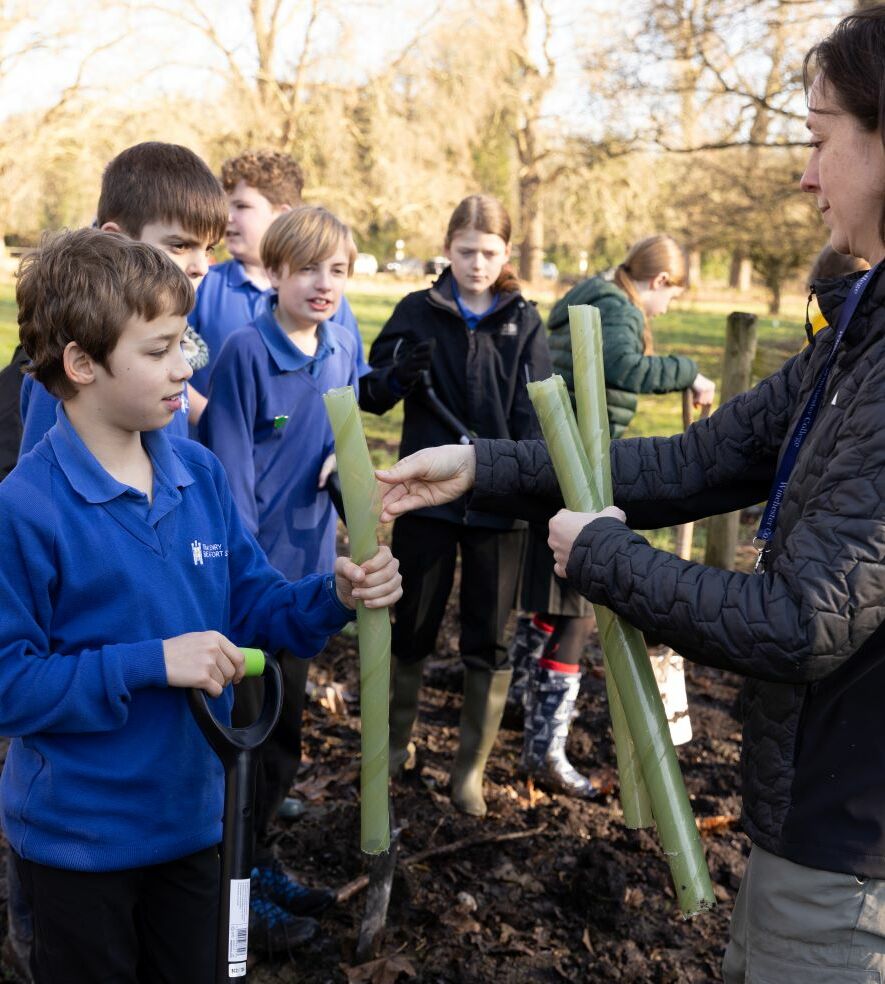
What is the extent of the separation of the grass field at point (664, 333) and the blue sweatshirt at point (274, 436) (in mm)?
5451

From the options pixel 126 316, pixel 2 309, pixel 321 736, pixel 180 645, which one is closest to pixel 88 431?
pixel 126 316

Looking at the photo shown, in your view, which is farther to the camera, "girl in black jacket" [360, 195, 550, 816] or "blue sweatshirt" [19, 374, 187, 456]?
"girl in black jacket" [360, 195, 550, 816]

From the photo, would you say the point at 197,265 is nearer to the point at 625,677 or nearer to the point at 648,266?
the point at 625,677

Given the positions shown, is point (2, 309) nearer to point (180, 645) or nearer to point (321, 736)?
point (321, 736)

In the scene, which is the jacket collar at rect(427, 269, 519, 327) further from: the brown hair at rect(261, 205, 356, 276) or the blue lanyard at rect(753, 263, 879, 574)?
the blue lanyard at rect(753, 263, 879, 574)

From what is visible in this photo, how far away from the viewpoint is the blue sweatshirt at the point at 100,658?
79.9 inches

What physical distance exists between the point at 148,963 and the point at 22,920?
2.91ft

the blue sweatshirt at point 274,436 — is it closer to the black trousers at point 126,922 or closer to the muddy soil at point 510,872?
the muddy soil at point 510,872

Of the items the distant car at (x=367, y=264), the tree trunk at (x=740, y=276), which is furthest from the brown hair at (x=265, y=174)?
the distant car at (x=367, y=264)

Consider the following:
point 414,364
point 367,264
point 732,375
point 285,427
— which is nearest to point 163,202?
point 285,427

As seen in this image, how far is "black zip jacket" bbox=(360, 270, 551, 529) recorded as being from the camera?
427 centimetres

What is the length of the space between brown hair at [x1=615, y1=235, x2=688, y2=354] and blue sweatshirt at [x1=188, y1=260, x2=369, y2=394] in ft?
→ 4.23

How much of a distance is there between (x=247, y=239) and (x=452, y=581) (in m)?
1.96

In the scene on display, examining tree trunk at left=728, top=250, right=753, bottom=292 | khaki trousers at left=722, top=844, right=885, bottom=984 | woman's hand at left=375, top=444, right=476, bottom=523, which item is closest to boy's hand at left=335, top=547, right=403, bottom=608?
woman's hand at left=375, top=444, right=476, bottom=523
